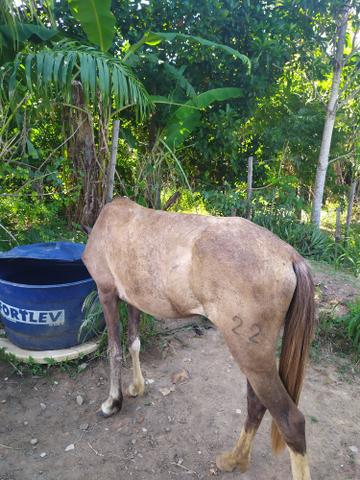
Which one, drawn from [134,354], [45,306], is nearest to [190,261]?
[134,354]

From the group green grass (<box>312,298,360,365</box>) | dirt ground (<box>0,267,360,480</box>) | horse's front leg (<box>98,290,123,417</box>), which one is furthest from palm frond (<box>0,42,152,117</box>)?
green grass (<box>312,298,360,365</box>)

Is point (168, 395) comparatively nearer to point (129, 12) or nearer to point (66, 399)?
point (66, 399)

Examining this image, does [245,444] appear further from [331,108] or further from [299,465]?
[331,108]

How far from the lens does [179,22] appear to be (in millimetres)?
6094

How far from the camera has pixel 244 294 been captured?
64.7 inches

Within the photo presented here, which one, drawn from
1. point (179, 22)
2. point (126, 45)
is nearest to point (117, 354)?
point (126, 45)

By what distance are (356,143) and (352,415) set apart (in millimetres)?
5899

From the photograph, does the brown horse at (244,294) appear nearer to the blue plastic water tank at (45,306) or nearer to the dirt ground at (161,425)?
the dirt ground at (161,425)

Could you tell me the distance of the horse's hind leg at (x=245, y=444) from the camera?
2025 mm

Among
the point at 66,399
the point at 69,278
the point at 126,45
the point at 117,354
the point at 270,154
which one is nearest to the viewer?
the point at 117,354

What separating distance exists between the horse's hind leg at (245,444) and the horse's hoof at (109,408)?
82 cm

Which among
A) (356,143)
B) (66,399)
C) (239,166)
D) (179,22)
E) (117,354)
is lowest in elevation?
(66,399)

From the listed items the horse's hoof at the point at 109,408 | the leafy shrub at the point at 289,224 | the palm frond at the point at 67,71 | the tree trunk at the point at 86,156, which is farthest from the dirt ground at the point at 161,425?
the leafy shrub at the point at 289,224

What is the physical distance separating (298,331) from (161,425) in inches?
52.8
